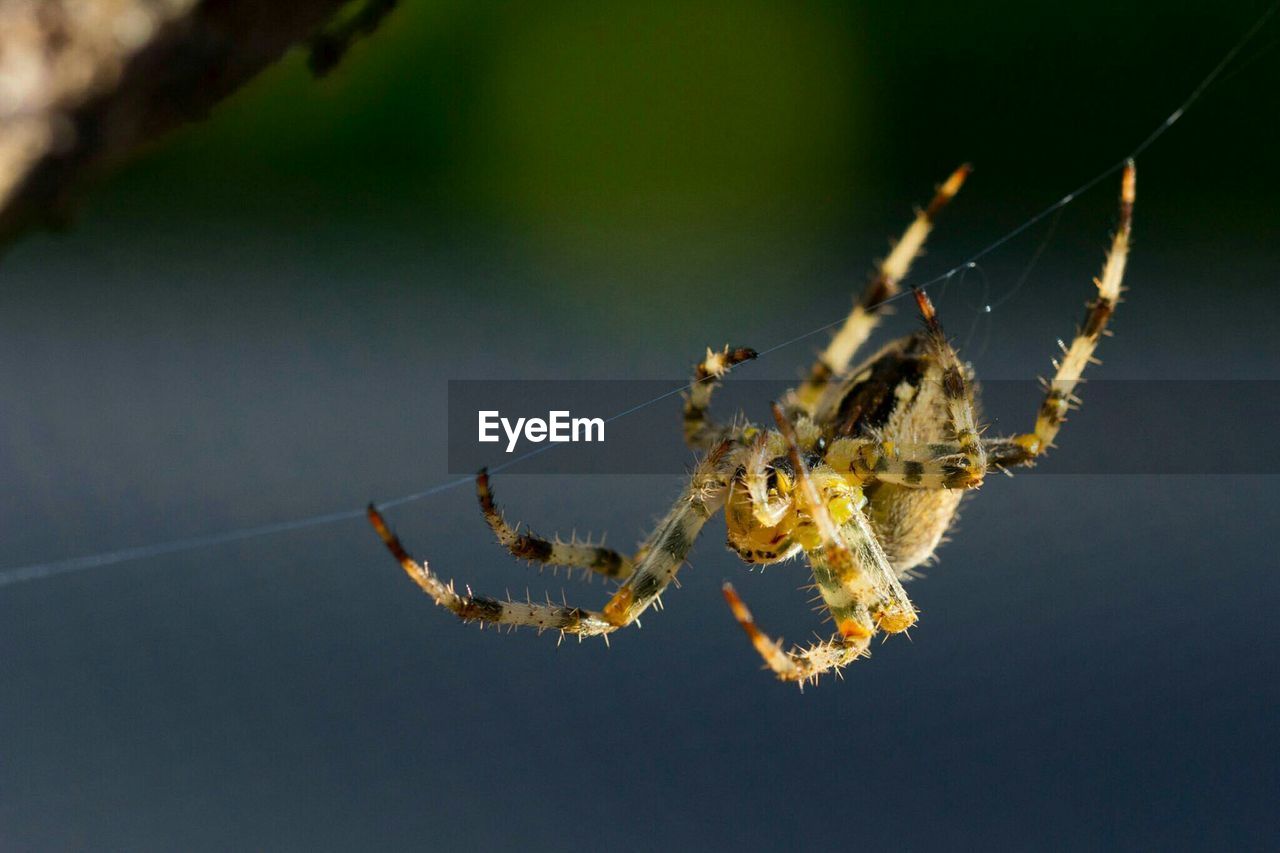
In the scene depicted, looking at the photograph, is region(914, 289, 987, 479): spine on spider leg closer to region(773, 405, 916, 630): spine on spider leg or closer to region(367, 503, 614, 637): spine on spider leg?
region(773, 405, 916, 630): spine on spider leg

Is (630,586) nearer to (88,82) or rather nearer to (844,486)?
(844,486)

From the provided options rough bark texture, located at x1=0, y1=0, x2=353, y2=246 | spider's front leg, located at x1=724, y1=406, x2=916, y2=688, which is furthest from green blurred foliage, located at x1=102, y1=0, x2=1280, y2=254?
rough bark texture, located at x1=0, y1=0, x2=353, y2=246

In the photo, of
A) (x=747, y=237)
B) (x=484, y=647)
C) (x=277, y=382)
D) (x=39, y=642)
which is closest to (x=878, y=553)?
(x=484, y=647)

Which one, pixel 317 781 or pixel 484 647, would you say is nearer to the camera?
pixel 317 781

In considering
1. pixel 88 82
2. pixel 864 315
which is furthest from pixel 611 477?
pixel 88 82

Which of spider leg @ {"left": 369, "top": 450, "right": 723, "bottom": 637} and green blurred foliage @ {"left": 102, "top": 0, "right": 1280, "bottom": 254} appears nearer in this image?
spider leg @ {"left": 369, "top": 450, "right": 723, "bottom": 637}

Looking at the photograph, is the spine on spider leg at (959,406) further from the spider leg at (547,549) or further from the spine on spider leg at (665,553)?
the spider leg at (547,549)

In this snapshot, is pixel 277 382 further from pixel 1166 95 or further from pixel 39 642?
pixel 1166 95
